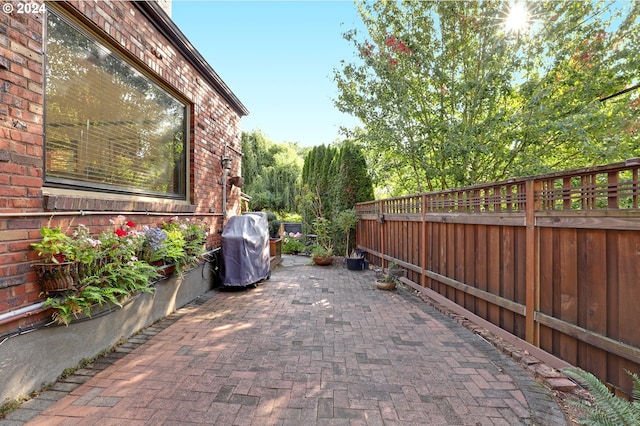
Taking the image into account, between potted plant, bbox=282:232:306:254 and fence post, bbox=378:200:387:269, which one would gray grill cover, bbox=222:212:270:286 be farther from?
potted plant, bbox=282:232:306:254

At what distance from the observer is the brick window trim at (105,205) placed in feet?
7.25

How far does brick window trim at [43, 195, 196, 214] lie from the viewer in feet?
7.25

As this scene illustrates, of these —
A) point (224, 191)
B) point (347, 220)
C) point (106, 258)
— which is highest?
point (224, 191)

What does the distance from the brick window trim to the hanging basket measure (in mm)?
424

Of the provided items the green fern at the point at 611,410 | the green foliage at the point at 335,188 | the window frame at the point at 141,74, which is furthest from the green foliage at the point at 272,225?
the green fern at the point at 611,410

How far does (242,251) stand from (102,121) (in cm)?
263

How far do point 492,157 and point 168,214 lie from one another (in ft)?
18.9

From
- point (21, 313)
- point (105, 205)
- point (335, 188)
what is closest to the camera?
point (21, 313)

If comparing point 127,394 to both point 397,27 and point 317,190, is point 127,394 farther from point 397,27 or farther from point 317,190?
point 317,190

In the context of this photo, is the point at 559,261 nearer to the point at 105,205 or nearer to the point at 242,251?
the point at 105,205

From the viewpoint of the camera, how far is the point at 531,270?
2551 millimetres

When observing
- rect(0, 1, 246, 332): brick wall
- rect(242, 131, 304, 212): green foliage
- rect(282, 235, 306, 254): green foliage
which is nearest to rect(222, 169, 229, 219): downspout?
rect(0, 1, 246, 332): brick wall

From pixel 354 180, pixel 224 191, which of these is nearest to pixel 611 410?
pixel 224 191

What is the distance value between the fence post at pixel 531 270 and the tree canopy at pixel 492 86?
10.0 feet
